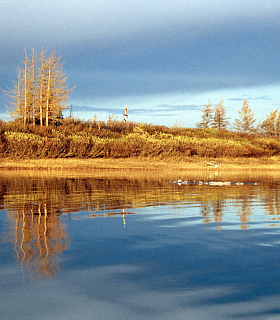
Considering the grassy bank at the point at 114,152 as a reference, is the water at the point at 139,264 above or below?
below

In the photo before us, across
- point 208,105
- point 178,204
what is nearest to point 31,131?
point 178,204

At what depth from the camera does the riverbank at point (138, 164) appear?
29.9m

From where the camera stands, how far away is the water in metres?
3.59

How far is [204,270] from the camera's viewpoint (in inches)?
181

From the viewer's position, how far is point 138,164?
3138 cm

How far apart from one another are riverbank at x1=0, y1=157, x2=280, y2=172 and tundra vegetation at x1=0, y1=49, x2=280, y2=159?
86cm

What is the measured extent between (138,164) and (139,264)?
26.6 meters

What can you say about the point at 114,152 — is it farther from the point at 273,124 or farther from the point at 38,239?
the point at 273,124

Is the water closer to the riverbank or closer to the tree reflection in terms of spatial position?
the tree reflection

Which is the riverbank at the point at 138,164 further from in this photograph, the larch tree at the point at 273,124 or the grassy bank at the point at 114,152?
the larch tree at the point at 273,124

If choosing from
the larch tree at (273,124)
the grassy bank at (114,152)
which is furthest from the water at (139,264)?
the larch tree at (273,124)

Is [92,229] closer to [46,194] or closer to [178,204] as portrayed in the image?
[178,204]

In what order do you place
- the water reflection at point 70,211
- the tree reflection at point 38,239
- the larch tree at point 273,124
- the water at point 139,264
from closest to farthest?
the water at point 139,264
the tree reflection at point 38,239
the water reflection at point 70,211
the larch tree at point 273,124

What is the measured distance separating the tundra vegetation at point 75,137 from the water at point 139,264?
912 inches
